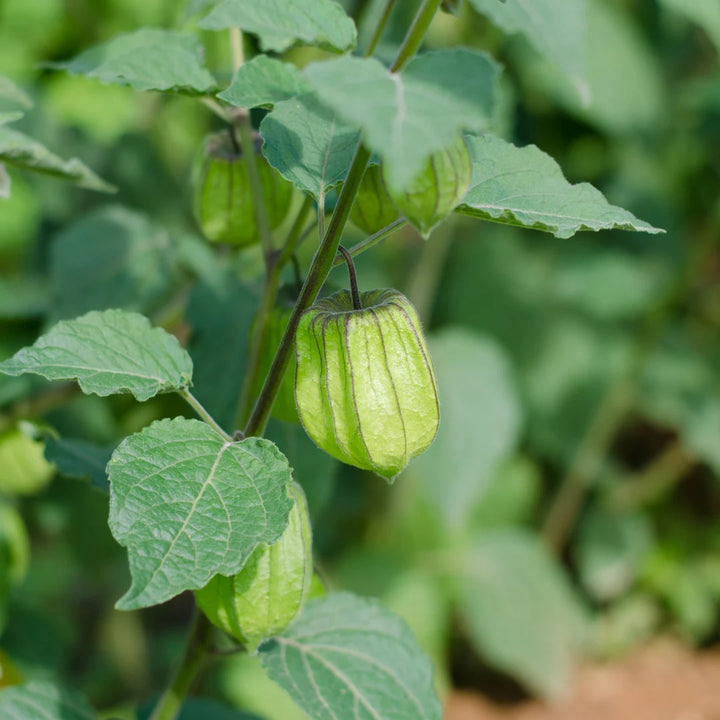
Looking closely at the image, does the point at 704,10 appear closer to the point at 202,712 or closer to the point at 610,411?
the point at 202,712

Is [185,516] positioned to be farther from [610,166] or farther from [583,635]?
[610,166]

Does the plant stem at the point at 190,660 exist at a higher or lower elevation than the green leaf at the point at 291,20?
lower

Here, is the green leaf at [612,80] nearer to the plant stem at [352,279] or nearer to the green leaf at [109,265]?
the green leaf at [109,265]

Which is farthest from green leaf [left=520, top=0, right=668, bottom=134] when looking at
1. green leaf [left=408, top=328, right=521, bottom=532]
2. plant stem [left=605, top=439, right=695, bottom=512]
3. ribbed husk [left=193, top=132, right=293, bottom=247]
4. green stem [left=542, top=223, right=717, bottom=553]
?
ribbed husk [left=193, top=132, right=293, bottom=247]

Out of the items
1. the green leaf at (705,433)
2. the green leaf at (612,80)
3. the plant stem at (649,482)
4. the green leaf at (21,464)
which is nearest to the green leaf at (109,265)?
the green leaf at (21,464)

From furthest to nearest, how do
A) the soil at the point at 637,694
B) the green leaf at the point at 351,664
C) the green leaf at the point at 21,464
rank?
the soil at the point at 637,694, the green leaf at the point at 21,464, the green leaf at the point at 351,664

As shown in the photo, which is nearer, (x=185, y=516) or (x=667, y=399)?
(x=185, y=516)

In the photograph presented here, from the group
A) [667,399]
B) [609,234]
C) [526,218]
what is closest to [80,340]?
[526,218]

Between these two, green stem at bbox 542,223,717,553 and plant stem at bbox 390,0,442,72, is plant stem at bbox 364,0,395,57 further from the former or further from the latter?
green stem at bbox 542,223,717,553
